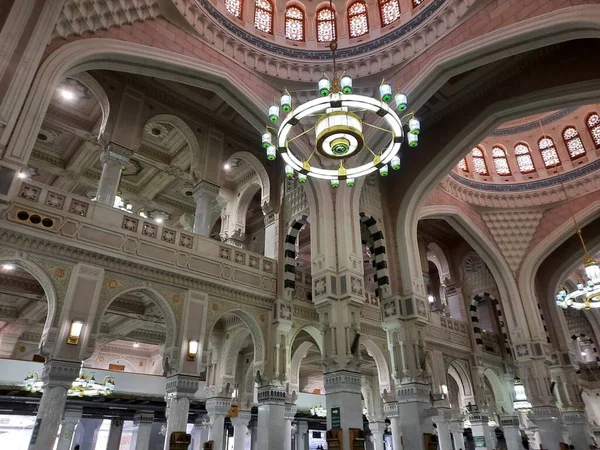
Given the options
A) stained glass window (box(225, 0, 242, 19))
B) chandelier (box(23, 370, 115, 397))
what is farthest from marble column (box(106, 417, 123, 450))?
stained glass window (box(225, 0, 242, 19))

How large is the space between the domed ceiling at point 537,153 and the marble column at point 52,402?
1372cm

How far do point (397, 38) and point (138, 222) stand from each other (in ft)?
25.5

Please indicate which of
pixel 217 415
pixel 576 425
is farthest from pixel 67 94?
pixel 576 425

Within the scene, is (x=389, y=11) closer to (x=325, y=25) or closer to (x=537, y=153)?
(x=325, y=25)

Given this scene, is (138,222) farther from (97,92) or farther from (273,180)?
(273,180)

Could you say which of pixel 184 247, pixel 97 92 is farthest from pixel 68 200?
pixel 97 92

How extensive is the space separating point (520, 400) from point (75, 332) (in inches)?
634

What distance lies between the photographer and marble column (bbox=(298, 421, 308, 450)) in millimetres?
18188

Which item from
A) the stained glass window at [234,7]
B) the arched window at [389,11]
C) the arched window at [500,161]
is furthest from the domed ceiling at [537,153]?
the stained glass window at [234,7]

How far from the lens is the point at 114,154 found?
980 cm

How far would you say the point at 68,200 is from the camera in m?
8.44

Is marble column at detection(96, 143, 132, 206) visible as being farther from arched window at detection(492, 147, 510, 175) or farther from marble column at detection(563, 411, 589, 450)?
marble column at detection(563, 411, 589, 450)

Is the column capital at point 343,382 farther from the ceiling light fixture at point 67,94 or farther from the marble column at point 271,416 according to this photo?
the ceiling light fixture at point 67,94

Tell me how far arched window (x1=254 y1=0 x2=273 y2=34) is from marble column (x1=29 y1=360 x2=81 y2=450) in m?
9.23
